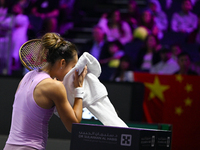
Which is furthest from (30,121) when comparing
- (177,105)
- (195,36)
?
(195,36)

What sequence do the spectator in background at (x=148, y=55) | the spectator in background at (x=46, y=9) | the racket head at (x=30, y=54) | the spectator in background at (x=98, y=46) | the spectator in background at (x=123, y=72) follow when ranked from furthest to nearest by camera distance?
the spectator in background at (x=46, y=9), the spectator in background at (x=98, y=46), the spectator in background at (x=148, y=55), the spectator in background at (x=123, y=72), the racket head at (x=30, y=54)

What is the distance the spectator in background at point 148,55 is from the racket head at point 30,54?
3804 mm

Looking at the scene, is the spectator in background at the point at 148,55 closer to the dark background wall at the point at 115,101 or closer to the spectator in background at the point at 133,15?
the spectator in background at the point at 133,15

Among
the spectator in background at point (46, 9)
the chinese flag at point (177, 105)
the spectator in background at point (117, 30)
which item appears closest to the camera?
the chinese flag at point (177, 105)

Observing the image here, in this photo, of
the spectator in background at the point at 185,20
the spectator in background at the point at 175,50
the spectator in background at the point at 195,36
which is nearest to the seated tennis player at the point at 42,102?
the spectator in background at the point at 175,50

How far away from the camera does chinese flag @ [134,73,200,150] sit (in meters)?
4.60

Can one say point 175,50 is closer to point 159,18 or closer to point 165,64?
point 165,64

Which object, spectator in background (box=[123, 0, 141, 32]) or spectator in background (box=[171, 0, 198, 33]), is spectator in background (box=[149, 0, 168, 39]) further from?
spectator in background (box=[123, 0, 141, 32])

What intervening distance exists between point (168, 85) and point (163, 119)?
46cm

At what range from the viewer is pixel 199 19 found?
5.95 m

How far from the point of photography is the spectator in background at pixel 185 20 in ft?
20.2

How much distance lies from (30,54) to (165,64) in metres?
3.88

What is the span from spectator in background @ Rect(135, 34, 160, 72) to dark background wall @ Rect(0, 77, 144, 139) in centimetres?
207

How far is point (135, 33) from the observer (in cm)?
633
